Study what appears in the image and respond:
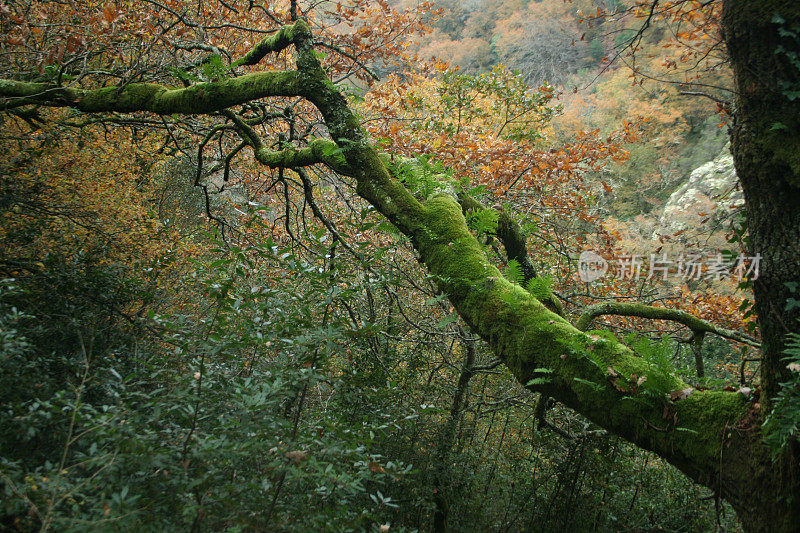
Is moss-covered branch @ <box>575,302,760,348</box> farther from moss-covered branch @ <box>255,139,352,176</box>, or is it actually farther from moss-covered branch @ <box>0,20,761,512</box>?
moss-covered branch @ <box>255,139,352,176</box>

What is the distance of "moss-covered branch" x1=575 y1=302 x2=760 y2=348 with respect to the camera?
10.5 feet

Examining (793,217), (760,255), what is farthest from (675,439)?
(793,217)

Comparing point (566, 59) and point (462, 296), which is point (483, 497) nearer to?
point (462, 296)

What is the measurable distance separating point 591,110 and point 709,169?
7625 millimetres

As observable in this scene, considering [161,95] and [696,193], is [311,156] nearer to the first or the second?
[161,95]

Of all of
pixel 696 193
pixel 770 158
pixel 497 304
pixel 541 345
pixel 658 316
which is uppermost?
pixel 696 193

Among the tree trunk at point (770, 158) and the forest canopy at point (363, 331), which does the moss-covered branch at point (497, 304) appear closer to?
the forest canopy at point (363, 331)

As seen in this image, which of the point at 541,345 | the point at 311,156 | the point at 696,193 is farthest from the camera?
the point at 696,193

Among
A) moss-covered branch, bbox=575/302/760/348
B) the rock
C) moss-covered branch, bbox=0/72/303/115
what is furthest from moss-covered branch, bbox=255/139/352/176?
the rock

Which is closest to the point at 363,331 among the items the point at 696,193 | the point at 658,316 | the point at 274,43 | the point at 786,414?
the point at 786,414

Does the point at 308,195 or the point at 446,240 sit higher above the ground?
the point at 308,195

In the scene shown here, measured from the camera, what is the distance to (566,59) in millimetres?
29422

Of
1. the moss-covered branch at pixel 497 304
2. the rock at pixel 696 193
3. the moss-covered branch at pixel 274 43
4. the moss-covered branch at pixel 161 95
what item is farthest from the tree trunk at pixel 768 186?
the rock at pixel 696 193

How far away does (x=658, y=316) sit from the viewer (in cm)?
345
